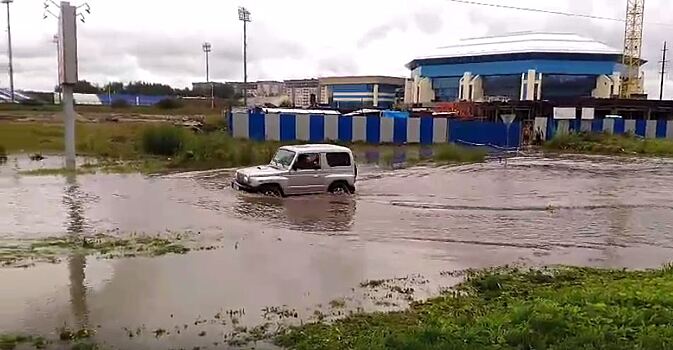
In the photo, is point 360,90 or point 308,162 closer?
point 308,162

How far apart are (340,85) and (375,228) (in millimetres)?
115172

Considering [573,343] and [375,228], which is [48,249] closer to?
[375,228]

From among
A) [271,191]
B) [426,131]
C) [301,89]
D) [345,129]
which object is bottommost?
[271,191]

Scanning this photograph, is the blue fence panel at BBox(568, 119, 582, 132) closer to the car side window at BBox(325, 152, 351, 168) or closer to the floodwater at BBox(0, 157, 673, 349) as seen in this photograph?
the floodwater at BBox(0, 157, 673, 349)

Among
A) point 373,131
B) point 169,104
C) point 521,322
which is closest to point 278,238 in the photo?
point 521,322

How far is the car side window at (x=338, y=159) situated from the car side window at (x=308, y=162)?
0.40m

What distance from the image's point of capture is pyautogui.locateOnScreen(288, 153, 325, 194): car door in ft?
63.6

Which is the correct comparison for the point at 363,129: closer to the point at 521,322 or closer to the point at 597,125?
the point at 597,125

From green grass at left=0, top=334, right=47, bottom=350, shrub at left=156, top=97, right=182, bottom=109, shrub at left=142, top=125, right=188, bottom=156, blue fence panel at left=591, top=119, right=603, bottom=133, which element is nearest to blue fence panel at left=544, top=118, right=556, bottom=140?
blue fence panel at left=591, top=119, right=603, bottom=133

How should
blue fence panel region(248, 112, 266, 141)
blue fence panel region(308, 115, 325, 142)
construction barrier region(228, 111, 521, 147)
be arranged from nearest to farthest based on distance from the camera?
blue fence panel region(248, 112, 266, 141) < construction barrier region(228, 111, 521, 147) < blue fence panel region(308, 115, 325, 142)

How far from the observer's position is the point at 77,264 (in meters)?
10.6

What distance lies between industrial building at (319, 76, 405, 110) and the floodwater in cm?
9744

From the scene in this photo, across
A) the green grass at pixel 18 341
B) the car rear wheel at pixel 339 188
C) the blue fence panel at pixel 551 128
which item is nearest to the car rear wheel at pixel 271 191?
the car rear wheel at pixel 339 188

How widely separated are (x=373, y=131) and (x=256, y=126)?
29.4ft
